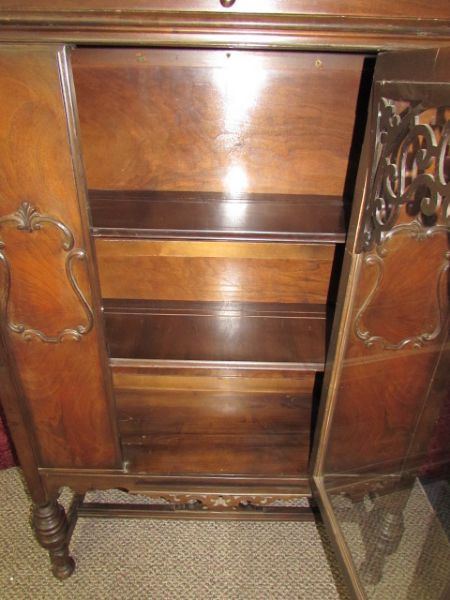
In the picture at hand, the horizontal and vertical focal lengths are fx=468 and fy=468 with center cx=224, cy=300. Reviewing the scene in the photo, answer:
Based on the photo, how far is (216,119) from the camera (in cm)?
94

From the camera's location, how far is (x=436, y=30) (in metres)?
0.57

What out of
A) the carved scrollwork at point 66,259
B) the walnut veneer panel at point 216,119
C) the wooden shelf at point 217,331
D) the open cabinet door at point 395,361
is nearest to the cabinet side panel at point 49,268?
the carved scrollwork at point 66,259

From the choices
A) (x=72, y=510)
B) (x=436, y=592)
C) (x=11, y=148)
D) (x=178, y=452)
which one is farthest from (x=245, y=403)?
(x=11, y=148)

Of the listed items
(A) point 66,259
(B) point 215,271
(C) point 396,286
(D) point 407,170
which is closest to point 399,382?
(C) point 396,286

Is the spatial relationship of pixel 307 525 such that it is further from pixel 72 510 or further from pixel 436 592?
pixel 436 592

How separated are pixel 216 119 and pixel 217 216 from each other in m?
0.22

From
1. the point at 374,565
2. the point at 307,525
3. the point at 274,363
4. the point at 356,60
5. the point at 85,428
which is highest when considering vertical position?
the point at 356,60

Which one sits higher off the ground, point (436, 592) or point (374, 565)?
point (436, 592)

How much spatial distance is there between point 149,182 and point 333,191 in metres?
0.39

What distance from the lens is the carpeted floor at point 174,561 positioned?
1.14 meters

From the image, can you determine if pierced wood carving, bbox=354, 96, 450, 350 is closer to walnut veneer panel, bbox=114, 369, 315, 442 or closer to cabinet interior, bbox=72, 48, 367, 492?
cabinet interior, bbox=72, 48, 367, 492

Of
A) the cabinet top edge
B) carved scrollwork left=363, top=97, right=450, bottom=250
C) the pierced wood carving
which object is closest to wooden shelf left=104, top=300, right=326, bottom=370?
the pierced wood carving

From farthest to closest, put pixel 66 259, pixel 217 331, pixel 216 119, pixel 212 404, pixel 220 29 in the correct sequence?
pixel 212 404 < pixel 217 331 < pixel 216 119 < pixel 66 259 < pixel 220 29

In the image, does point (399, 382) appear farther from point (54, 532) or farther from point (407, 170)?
point (54, 532)
